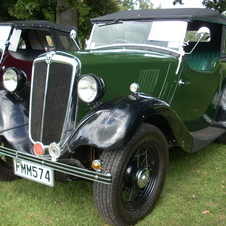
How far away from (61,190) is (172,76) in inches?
67.8

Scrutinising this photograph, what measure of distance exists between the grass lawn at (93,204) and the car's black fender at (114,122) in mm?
756

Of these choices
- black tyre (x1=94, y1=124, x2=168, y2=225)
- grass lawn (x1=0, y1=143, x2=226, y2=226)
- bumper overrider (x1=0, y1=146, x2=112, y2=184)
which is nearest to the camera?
bumper overrider (x1=0, y1=146, x2=112, y2=184)

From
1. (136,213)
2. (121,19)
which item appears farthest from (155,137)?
(121,19)

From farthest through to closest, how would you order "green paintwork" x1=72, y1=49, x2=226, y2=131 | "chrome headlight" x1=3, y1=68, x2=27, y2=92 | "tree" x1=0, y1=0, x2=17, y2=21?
"tree" x1=0, y1=0, x2=17, y2=21 → "chrome headlight" x1=3, y1=68, x2=27, y2=92 → "green paintwork" x1=72, y1=49, x2=226, y2=131

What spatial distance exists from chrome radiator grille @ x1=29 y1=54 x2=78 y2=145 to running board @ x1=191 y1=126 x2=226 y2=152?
1.50m

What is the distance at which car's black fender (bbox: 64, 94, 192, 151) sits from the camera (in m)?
2.32

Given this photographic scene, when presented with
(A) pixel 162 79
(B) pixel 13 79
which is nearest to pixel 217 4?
(A) pixel 162 79

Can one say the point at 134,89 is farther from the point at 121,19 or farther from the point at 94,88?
the point at 121,19

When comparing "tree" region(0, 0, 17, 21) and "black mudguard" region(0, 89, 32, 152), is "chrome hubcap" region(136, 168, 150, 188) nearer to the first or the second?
"black mudguard" region(0, 89, 32, 152)

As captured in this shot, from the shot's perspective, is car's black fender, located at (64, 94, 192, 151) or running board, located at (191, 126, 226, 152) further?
running board, located at (191, 126, 226, 152)

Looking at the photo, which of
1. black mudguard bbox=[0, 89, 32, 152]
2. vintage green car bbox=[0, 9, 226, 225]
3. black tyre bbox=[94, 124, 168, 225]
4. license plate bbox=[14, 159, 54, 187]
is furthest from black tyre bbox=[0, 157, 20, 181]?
black tyre bbox=[94, 124, 168, 225]

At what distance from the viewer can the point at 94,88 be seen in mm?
2494

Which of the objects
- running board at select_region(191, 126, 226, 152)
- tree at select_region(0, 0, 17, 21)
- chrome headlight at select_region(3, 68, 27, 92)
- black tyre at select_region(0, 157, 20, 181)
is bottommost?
tree at select_region(0, 0, 17, 21)

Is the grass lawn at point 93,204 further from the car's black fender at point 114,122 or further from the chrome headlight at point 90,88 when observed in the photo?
the chrome headlight at point 90,88
